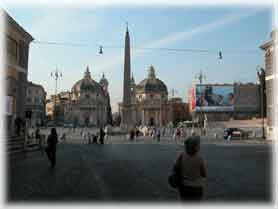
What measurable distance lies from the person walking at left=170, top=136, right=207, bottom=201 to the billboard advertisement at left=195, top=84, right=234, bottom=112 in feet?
236

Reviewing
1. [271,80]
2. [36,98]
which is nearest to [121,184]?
[271,80]

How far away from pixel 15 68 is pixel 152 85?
345 feet

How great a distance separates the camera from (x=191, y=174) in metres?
5.21

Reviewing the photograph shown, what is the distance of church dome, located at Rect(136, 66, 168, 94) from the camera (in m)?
126

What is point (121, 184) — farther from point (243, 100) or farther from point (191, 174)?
point (243, 100)

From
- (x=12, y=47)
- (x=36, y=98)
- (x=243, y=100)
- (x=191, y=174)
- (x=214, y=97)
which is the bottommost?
(x=191, y=174)

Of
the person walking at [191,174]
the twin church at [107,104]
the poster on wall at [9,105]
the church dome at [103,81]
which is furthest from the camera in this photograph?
the church dome at [103,81]

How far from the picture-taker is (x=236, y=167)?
45.8 ft

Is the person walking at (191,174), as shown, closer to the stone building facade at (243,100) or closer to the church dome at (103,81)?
the stone building facade at (243,100)

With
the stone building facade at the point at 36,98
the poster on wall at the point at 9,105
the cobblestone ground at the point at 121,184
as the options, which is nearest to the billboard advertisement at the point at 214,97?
the stone building facade at the point at 36,98

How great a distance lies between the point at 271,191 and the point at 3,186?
698 centimetres

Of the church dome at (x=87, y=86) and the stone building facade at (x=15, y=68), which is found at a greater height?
the church dome at (x=87, y=86)

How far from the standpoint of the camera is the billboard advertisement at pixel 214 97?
251ft

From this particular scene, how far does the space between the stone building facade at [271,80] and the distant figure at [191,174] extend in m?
31.6
